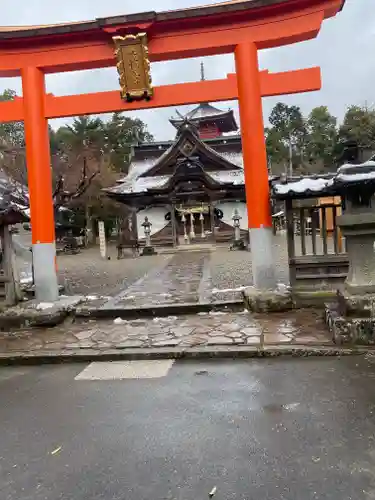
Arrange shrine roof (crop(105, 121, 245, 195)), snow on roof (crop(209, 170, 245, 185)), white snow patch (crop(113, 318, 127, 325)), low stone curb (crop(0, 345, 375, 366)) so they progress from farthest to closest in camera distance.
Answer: snow on roof (crop(209, 170, 245, 185)) → shrine roof (crop(105, 121, 245, 195)) → white snow patch (crop(113, 318, 127, 325)) → low stone curb (crop(0, 345, 375, 366))

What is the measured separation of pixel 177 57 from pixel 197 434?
22.6ft

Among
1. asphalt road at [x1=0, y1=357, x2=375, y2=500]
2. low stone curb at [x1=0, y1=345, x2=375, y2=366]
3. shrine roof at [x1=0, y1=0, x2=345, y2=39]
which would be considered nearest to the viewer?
asphalt road at [x1=0, y1=357, x2=375, y2=500]

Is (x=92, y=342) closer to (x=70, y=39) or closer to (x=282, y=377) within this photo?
(x=282, y=377)

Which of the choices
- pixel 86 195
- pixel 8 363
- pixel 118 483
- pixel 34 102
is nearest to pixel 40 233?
pixel 34 102

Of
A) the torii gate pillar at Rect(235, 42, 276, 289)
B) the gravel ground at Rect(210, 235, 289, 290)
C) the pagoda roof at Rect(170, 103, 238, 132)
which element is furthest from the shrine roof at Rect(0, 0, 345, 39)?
the pagoda roof at Rect(170, 103, 238, 132)

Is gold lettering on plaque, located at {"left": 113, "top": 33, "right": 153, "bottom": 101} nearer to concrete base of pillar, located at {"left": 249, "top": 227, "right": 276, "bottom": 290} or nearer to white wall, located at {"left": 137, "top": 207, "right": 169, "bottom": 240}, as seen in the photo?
concrete base of pillar, located at {"left": 249, "top": 227, "right": 276, "bottom": 290}

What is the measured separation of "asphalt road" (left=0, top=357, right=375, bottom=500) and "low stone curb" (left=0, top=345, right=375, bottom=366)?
21 cm

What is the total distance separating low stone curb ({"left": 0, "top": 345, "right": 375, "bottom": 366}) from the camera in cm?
491

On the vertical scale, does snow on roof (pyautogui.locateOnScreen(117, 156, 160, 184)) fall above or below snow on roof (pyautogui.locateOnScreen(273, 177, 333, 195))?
above

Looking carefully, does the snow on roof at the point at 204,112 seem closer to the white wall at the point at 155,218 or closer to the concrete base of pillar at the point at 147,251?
the white wall at the point at 155,218

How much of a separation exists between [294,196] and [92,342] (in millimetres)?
3971

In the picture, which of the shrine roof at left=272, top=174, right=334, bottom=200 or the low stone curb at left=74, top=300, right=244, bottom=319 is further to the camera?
the low stone curb at left=74, top=300, right=244, bottom=319

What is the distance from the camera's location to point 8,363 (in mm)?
5336

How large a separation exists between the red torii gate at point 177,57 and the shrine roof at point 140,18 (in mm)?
15
